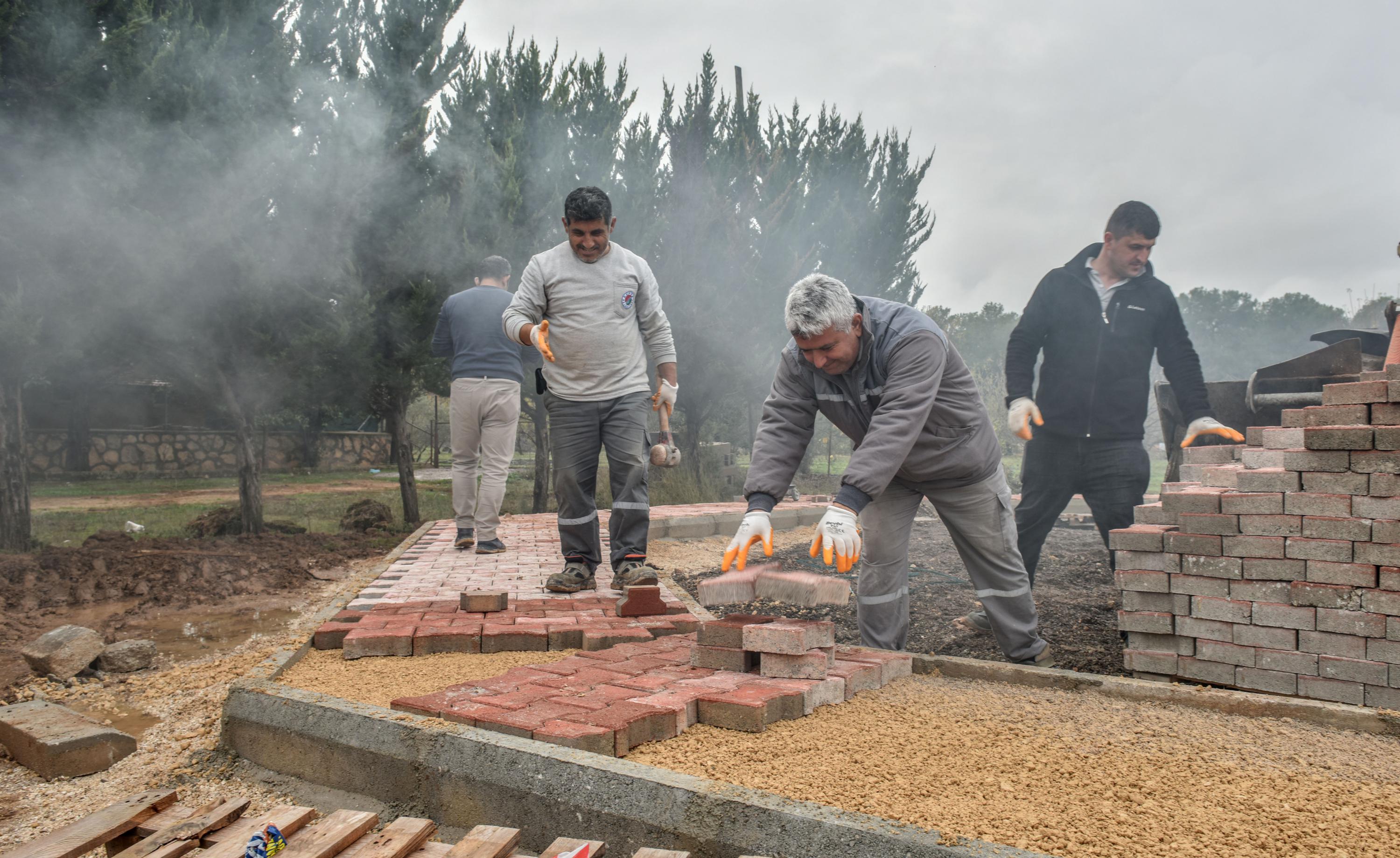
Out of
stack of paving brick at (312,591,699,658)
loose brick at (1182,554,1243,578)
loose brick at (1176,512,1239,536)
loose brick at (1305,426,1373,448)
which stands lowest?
stack of paving brick at (312,591,699,658)

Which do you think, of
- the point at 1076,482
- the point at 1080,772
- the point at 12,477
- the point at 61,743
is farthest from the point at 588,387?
the point at 12,477

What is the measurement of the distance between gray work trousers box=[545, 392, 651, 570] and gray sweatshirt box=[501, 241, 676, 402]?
9cm

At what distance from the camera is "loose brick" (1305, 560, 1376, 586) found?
109 inches

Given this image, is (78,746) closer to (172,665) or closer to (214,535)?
(172,665)

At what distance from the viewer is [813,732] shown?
2383 millimetres

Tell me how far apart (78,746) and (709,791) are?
2.07m

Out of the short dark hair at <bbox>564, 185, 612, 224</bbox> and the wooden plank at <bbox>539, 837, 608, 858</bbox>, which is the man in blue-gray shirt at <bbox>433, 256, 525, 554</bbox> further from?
the wooden plank at <bbox>539, 837, 608, 858</bbox>

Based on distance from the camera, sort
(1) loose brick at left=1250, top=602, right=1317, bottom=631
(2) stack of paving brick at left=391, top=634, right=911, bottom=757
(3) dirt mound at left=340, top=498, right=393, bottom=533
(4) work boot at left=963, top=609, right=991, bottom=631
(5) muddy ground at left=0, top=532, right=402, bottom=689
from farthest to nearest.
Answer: (3) dirt mound at left=340, top=498, right=393, bottom=533
(5) muddy ground at left=0, top=532, right=402, bottom=689
(4) work boot at left=963, top=609, right=991, bottom=631
(1) loose brick at left=1250, top=602, right=1317, bottom=631
(2) stack of paving brick at left=391, top=634, right=911, bottom=757

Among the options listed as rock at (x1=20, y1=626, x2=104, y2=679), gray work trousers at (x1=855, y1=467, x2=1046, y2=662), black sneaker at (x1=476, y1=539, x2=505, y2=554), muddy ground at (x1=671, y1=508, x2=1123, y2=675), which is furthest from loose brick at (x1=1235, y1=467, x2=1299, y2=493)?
rock at (x1=20, y1=626, x2=104, y2=679)

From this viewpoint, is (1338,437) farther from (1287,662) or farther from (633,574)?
(633,574)

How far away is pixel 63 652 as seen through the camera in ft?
11.6

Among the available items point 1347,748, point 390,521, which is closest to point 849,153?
point 390,521

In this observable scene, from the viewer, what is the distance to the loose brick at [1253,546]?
292 cm

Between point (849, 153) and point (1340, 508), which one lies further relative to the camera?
point (849, 153)
